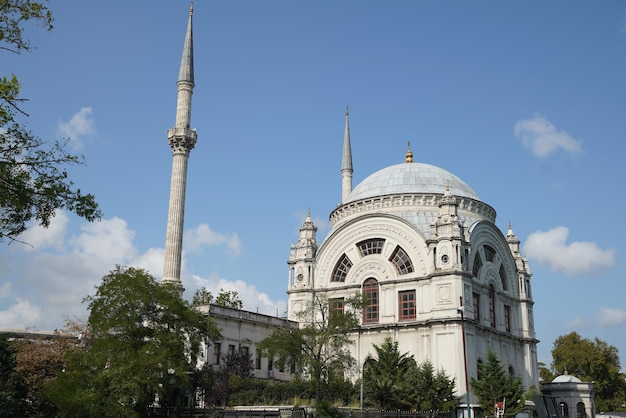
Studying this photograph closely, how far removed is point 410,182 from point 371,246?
6.76 metres

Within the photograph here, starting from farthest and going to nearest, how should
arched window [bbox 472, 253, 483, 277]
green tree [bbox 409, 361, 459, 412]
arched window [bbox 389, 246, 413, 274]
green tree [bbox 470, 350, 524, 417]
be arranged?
arched window [bbox 472, 253, 483, 277] → arched window [bbox 389, 246, 413, 274] → green tree [bbox 470, 350, 524, 417] → green tree [bbox 409, 361, 459, 412]

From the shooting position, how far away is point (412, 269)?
47.6 metres

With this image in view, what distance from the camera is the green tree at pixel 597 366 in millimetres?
72562

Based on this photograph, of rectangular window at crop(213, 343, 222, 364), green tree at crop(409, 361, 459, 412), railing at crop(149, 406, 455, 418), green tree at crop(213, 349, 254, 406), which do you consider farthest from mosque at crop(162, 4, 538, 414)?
railing at crop(149, 406, 455, 418)

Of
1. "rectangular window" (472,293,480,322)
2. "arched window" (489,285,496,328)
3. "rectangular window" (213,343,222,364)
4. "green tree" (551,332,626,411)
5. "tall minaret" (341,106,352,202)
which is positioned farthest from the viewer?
"green tree" (551,332,626,411)

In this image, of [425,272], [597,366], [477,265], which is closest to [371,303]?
[425,272]

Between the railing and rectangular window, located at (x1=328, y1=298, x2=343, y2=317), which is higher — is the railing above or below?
below

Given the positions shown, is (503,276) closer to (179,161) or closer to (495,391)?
(495,391)

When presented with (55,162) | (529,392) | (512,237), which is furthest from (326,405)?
Answer: (512,237)

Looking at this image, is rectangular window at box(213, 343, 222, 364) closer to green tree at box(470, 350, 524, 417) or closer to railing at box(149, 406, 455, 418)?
railing at box(149, 406, 455, 418)

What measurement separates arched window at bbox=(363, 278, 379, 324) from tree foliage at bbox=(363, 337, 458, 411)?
8.56 metres

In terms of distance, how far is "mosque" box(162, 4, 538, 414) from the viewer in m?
44.5

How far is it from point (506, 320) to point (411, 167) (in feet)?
48.0

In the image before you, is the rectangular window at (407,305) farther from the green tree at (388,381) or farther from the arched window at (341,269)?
the green tree at (388,381)
